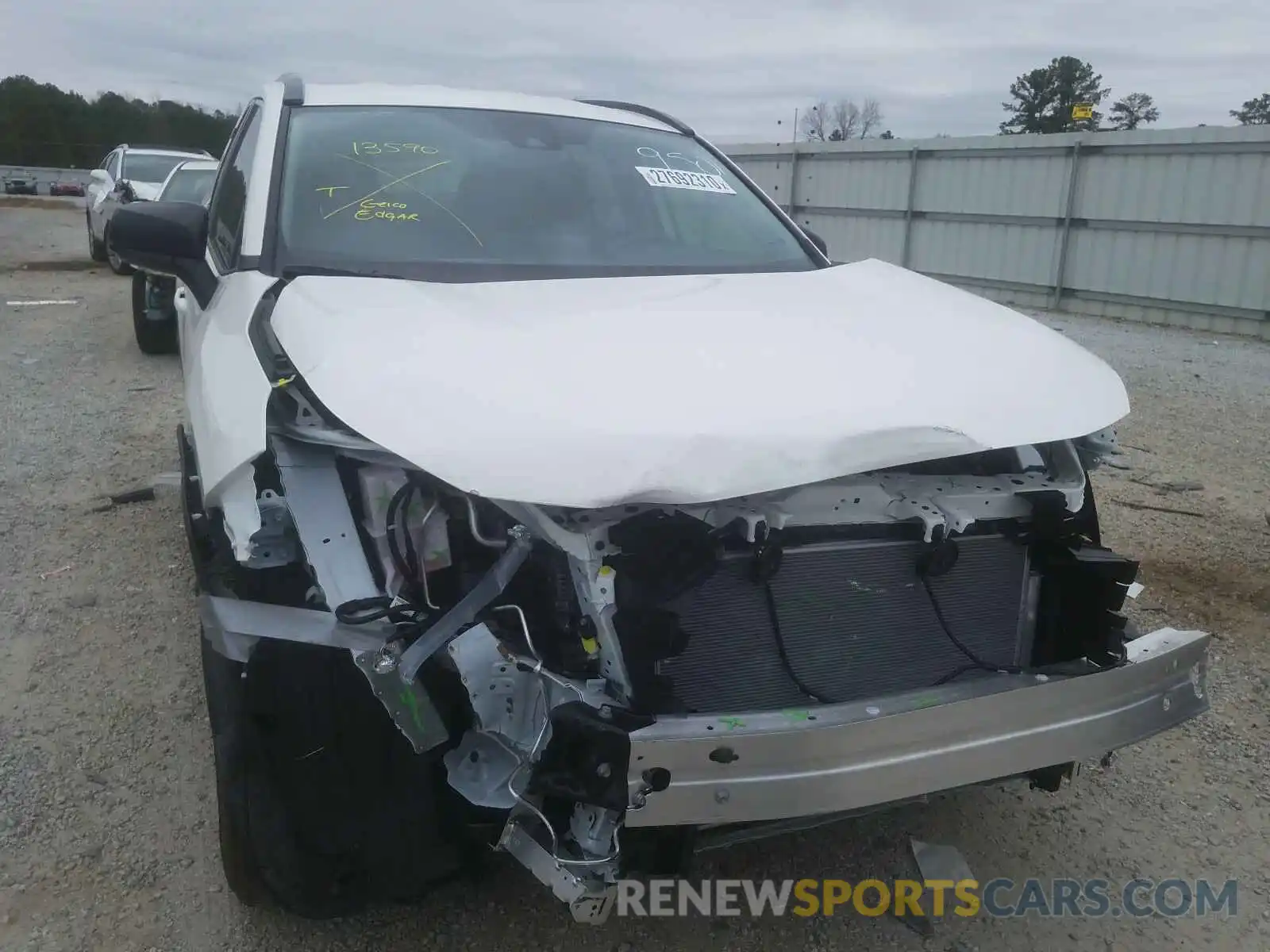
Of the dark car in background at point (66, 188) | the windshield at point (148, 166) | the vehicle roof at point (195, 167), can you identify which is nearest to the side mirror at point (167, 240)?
the vehicle roof at point (195, 167)

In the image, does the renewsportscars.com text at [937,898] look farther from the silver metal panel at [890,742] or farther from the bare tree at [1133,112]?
the bare tree at [1133,112]

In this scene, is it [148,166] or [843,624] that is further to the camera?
[148,166]

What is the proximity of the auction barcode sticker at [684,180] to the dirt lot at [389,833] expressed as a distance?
2140 millimetres

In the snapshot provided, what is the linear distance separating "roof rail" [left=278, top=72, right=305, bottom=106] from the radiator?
2321 millimetres

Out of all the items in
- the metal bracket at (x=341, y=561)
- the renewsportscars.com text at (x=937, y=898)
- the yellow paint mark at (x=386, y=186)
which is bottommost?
the renewsportscars.com text at (x=937, y=898)

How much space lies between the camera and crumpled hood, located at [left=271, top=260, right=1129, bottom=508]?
177 cm

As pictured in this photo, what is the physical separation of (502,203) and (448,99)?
27.5 inches

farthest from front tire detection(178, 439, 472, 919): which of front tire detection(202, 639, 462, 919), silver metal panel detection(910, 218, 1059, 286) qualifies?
silver metal panel detection(910, 218, 1059, 286)

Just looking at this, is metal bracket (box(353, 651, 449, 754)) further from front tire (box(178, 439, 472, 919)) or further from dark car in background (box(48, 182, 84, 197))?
dark car in background (box(48, 182, 84, 197))

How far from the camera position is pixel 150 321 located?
8.26 m

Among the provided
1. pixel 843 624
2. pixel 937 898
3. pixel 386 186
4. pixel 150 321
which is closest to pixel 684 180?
pixel 386 186

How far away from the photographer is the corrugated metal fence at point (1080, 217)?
1145 centimetres

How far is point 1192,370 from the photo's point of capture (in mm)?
8945

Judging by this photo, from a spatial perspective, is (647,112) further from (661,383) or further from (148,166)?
(148,166)
